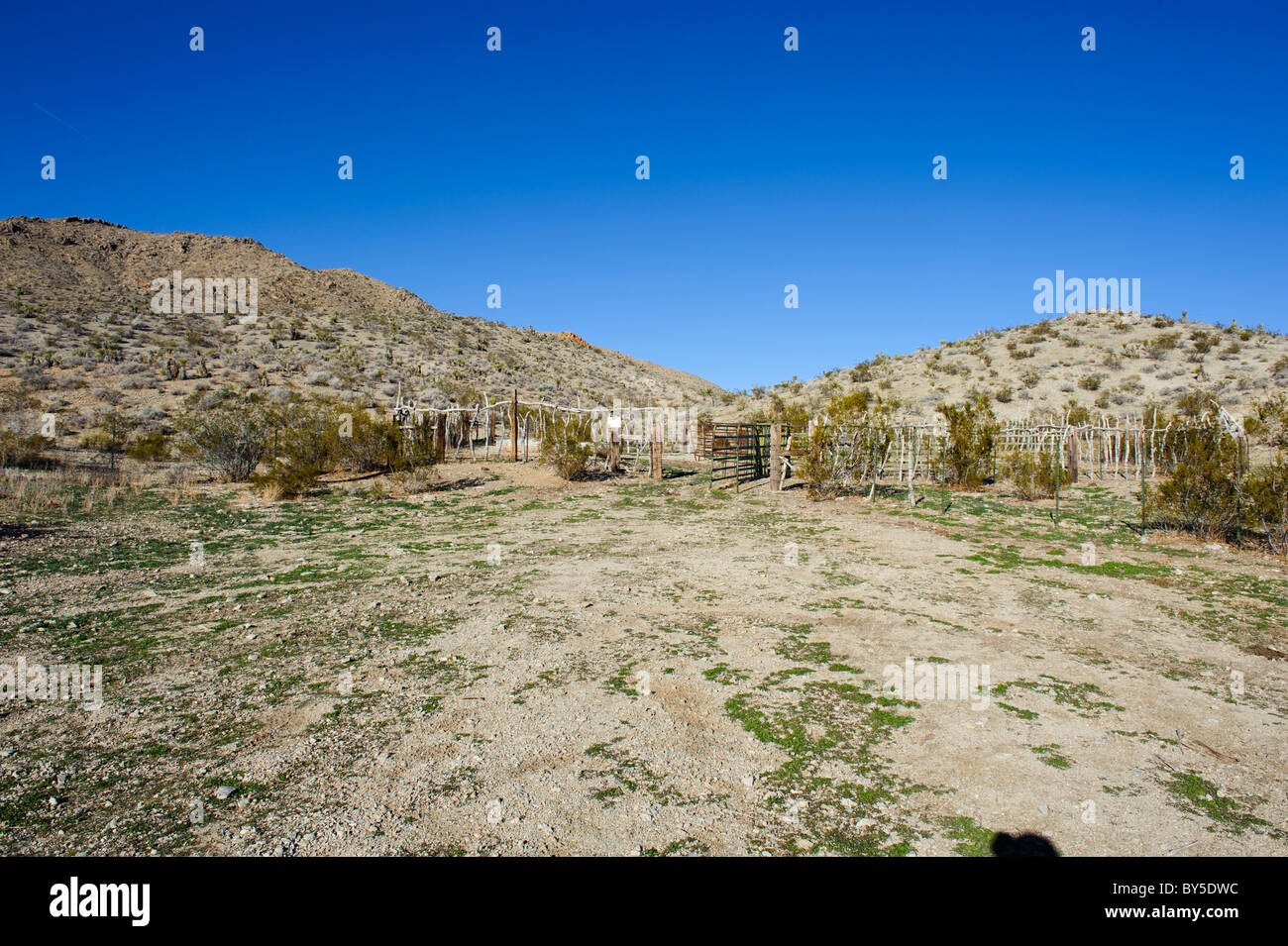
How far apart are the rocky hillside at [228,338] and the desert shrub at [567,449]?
1451 centimetres

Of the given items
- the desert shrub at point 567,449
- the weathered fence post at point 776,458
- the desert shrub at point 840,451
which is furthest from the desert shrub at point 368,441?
the desert shrub at point 840,451

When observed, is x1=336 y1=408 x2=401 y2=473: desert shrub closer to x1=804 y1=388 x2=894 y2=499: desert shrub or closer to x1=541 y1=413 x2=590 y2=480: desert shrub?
x1=541 y1=413 x2=590 y2=480: desert shrub

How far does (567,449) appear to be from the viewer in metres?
19.7

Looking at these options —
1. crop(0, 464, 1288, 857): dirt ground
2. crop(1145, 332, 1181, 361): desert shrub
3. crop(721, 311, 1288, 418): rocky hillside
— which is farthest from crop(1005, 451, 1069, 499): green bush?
crop(1145, 332, 1181, 361): desert shrub

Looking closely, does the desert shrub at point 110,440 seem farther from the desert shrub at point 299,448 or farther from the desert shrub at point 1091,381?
the desert shrub at point 1091,381

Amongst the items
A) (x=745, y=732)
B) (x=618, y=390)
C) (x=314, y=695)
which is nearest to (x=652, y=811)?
(x=745, y=732)

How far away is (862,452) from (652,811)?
14.3 metres

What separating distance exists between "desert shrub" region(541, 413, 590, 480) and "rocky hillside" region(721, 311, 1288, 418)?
14508 millimetres

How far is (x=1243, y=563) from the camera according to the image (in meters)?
9.25

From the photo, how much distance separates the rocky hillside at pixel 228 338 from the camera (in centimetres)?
2866

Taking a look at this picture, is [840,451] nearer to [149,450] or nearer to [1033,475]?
[1033,475]

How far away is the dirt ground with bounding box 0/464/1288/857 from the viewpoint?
344cm

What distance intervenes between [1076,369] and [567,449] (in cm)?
2731
